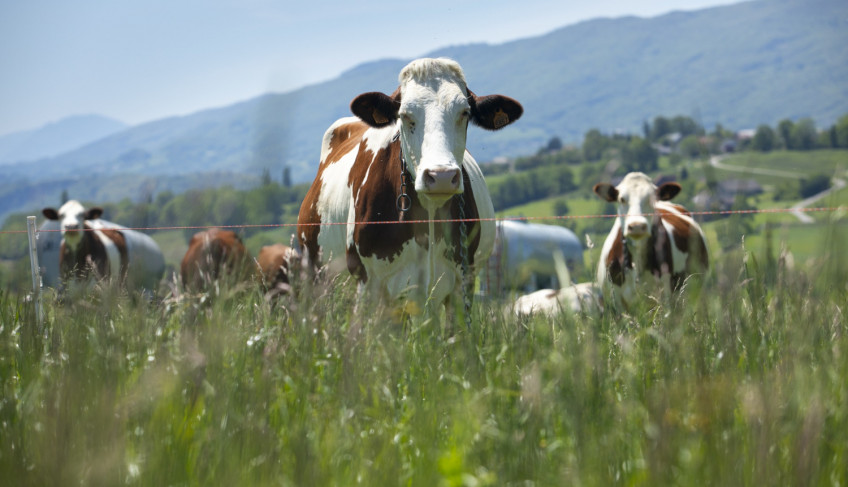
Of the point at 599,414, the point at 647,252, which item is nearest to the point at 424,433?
the point at 599,414

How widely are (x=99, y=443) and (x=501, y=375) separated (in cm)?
165

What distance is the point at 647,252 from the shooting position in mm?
10609

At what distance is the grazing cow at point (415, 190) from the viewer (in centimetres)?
611

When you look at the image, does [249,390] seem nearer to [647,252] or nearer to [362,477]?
[362,477]

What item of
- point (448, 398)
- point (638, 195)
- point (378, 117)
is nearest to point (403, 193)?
point (378, 117)

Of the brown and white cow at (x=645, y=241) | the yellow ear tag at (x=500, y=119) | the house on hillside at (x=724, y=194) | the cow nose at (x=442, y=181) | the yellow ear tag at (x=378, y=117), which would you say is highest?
the yellow ear tag at (x=378, y=117)

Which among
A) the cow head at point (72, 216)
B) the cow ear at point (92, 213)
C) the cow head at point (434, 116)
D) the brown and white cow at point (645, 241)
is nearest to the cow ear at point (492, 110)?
the cow head at point (434, 116)

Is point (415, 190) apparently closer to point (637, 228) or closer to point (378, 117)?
point (378, 117)

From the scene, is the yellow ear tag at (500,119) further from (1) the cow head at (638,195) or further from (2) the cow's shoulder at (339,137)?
(1) the cow head at (638,195)

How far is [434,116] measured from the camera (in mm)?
6027

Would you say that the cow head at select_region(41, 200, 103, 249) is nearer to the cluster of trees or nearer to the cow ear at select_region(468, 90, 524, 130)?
the cow ear at select_region(468, 90, 524, 130)

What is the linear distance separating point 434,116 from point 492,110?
795mm

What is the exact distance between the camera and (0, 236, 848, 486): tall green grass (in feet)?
8.05

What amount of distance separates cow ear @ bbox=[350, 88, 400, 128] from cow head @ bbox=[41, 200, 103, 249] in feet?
33.2
